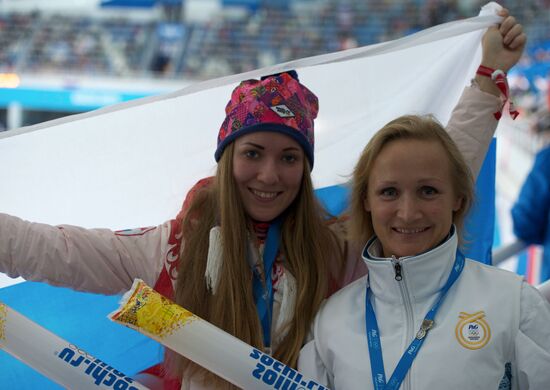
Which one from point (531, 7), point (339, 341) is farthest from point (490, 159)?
point (531, 7)

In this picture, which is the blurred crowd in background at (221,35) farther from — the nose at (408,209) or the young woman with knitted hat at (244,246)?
the nose at (408,209)

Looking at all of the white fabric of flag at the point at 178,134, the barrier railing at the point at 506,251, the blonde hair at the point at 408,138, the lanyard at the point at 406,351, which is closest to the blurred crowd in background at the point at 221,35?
the barrier railing at the point at 506,251

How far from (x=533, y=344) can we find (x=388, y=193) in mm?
400

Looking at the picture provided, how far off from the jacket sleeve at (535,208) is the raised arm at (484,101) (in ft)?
2.79

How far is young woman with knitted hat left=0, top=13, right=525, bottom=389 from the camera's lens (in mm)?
1533

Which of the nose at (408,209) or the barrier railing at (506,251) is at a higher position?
the nose at (408,209)

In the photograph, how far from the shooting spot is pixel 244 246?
1612 millimetres

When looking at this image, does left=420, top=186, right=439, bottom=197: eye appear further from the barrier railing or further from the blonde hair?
the barrier railing

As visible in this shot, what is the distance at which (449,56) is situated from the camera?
2066 millimetres

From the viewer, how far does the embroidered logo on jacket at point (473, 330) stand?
1277 mm

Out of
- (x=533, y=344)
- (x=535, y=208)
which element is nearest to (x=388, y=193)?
(x=533, y=344)

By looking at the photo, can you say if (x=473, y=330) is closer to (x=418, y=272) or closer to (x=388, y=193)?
(x=418, y=272)

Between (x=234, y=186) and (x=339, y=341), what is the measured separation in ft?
1.49

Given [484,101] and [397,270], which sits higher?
[484,101]
